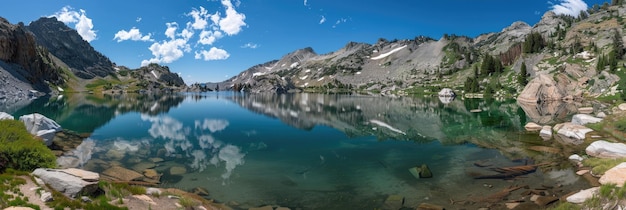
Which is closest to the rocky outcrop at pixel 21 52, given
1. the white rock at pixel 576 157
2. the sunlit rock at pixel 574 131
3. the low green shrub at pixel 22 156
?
the low green shrub at pixel 22 156

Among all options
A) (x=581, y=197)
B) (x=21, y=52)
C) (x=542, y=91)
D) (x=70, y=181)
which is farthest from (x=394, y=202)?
(x=21, y=52)

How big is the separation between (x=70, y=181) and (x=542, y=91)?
128 meters

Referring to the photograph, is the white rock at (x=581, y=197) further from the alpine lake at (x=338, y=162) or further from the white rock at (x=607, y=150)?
the white rock at (x=607, y=150)

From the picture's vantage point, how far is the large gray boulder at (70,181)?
49.1ft

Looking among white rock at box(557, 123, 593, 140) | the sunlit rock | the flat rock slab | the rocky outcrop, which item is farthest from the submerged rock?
the rocky outcrop

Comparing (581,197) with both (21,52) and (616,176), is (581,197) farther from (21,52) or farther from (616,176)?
(21,52)

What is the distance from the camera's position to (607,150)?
26.9 meters

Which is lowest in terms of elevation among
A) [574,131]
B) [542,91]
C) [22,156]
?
[574,131]

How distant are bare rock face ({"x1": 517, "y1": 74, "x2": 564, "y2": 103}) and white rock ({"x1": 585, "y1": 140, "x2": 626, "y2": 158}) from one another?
88.4 metres

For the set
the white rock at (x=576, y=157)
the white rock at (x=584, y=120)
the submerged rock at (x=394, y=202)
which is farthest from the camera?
the white rock at (x=584, y=120)

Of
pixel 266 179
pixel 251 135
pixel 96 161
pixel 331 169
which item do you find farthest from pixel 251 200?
pixel 251 135

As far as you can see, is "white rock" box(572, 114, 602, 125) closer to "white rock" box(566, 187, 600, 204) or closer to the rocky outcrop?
"white rock" box(566, 187, 600, 204)

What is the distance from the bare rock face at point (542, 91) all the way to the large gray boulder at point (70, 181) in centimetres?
11994

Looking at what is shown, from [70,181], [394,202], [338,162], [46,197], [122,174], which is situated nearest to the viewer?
[46,197]
